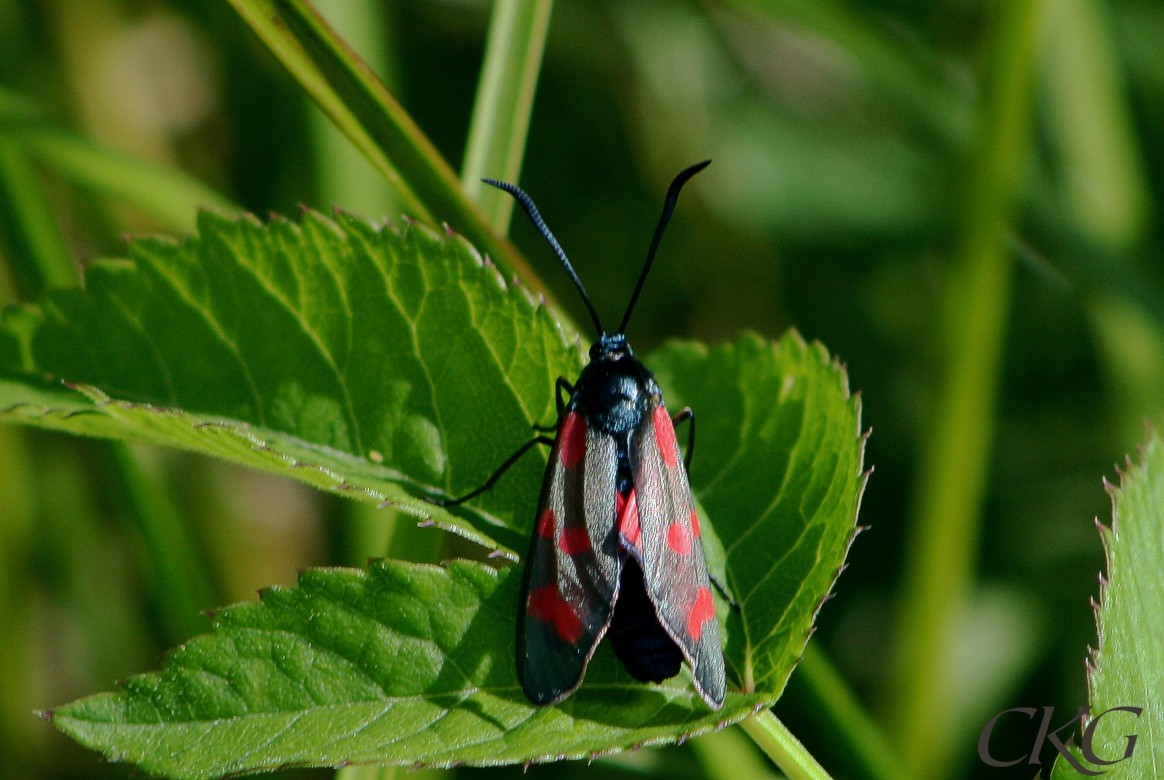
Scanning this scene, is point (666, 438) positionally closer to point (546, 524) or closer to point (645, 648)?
point (546, 524)

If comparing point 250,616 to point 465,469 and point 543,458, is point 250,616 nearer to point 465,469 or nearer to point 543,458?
point 465,469

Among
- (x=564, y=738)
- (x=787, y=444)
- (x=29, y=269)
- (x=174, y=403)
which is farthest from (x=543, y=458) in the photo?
(x=29, y=269)

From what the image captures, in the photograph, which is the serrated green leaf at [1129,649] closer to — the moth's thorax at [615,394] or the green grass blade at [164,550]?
the moth's thorax at [615,394]

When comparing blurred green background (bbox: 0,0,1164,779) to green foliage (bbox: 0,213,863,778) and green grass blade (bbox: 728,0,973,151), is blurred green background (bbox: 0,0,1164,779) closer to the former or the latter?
green grass blade (bbox: 728,0,973,151)

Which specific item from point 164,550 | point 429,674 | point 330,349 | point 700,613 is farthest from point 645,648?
point 164,550

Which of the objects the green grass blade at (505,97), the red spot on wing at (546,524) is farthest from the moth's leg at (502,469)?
the green grass blade at (505,97)

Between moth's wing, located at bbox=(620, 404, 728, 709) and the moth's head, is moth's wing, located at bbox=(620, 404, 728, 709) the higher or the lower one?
the lower one

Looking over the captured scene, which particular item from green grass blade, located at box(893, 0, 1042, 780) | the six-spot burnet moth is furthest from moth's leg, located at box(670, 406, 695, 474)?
green grass blade, located at box(893, 0, 1042, 780)

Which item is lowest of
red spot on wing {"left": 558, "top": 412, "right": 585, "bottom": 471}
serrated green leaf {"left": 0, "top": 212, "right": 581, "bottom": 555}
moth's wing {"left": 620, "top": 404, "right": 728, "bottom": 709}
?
moth's wing {"left": 620, "top": 404, "right": 728, "bottom": 709}
